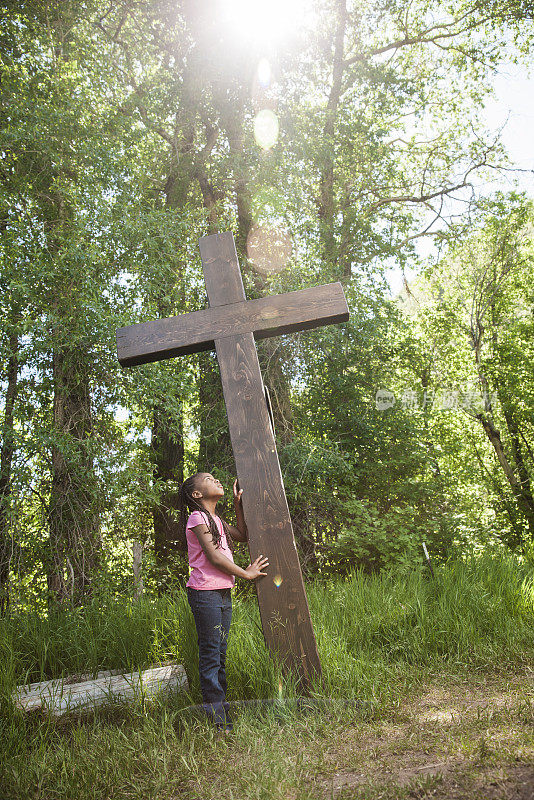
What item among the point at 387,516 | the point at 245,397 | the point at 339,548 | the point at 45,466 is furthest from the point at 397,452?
the point at 245,397

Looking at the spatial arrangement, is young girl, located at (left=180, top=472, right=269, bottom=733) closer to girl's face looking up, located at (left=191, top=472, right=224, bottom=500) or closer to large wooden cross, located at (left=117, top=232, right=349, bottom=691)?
girl's face looking up, located at (left=191, top=472, right=224, bottom=500)

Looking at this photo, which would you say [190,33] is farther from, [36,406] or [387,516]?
[387,516]

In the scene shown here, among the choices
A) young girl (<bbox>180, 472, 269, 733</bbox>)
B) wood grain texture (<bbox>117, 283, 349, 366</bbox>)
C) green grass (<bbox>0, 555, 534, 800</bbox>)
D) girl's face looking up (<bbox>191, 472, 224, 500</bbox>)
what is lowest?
green grass (<bbox>0, 555, 534, 800</bbox>)

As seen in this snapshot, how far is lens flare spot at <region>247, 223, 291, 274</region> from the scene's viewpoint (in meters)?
10.2

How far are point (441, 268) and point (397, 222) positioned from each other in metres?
3.78

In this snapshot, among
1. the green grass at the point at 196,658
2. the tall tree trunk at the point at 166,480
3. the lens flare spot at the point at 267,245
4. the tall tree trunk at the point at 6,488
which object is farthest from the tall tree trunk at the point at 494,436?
the tall tree trunk at the point at 6,488

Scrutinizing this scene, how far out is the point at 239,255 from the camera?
32.3 ft

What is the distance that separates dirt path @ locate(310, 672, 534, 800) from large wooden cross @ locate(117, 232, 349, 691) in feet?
1.93

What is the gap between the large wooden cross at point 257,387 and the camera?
322 centimetres

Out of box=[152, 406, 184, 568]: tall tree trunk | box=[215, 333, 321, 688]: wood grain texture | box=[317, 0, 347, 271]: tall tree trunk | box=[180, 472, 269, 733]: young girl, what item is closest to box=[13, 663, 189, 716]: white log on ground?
box=[180, 472, 269, 733]: young girl

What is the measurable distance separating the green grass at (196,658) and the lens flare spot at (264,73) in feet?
30.5

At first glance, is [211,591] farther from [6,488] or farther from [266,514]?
[6,488]

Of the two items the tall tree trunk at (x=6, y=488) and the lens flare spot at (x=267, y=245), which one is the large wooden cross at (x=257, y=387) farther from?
the lens flare spot at (x=267, y=245)

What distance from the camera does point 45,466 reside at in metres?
7.07
